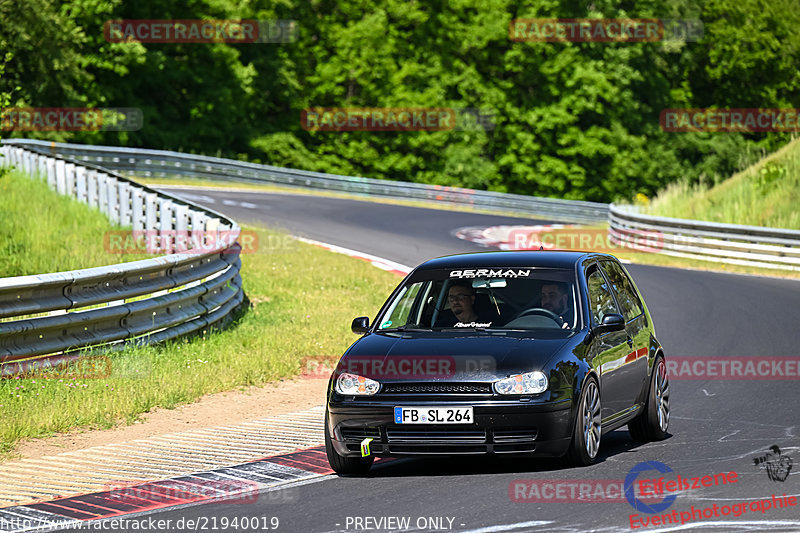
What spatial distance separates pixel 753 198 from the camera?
3288 cm

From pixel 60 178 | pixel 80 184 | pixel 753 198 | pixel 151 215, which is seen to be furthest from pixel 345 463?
pixel 753 198

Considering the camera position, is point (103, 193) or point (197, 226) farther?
point (103, 193)

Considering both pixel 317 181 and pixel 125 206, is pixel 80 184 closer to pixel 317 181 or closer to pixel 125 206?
pixel 125 206

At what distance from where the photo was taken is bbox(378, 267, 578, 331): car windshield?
914 cm

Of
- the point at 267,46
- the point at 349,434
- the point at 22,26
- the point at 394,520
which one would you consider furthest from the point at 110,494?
the point at 267,46

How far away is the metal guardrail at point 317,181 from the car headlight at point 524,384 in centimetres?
3478

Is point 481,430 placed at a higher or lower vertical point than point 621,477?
higher

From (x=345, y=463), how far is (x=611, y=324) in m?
2.16

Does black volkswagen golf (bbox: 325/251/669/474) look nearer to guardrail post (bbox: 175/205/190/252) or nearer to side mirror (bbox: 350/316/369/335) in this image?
side mirror (bbox: 350/316/369/335)

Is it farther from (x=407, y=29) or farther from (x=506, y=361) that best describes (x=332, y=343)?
(x=407, y=29)

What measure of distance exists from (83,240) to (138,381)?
8756 millimetres
